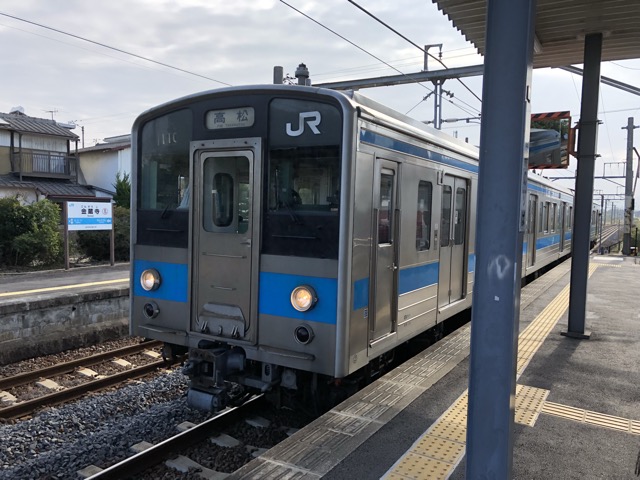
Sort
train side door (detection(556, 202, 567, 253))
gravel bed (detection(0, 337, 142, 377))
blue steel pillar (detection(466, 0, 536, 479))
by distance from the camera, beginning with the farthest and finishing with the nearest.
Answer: train side door (detection(556, 202, 567, 253))
gravel bed (detection(0, 337, 142, 377))
blue steel pillar (detection(466, 0, 536, 479))

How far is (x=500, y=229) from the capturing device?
7.97ft

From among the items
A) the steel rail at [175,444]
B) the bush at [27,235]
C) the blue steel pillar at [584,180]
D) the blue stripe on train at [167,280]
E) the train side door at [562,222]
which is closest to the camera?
the steel rail at [175,444]

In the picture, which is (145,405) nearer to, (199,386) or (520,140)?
(199,386)

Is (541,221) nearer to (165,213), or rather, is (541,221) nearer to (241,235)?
(241,235)

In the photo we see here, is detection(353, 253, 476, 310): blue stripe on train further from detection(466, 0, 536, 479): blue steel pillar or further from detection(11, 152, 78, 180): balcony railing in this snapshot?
detection(11, 152, 78, 180): balcony railing

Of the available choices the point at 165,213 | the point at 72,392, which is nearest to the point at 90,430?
the point at 72,392

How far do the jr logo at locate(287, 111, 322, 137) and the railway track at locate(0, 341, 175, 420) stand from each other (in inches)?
130

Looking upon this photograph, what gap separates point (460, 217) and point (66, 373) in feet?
18.8

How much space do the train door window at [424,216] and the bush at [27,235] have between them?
11.4m

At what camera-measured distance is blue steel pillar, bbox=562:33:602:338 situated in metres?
6.73

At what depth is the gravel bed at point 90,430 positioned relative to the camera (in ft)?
15.0

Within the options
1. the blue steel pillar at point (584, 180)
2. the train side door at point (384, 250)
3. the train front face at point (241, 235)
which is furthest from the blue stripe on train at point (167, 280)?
the blue steel pillar at point (584, 180)

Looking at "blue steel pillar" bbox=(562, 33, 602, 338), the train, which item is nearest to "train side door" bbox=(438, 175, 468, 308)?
the train

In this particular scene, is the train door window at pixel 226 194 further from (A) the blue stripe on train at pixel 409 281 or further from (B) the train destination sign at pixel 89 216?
(B) the train destination sign at pixel 89 216
